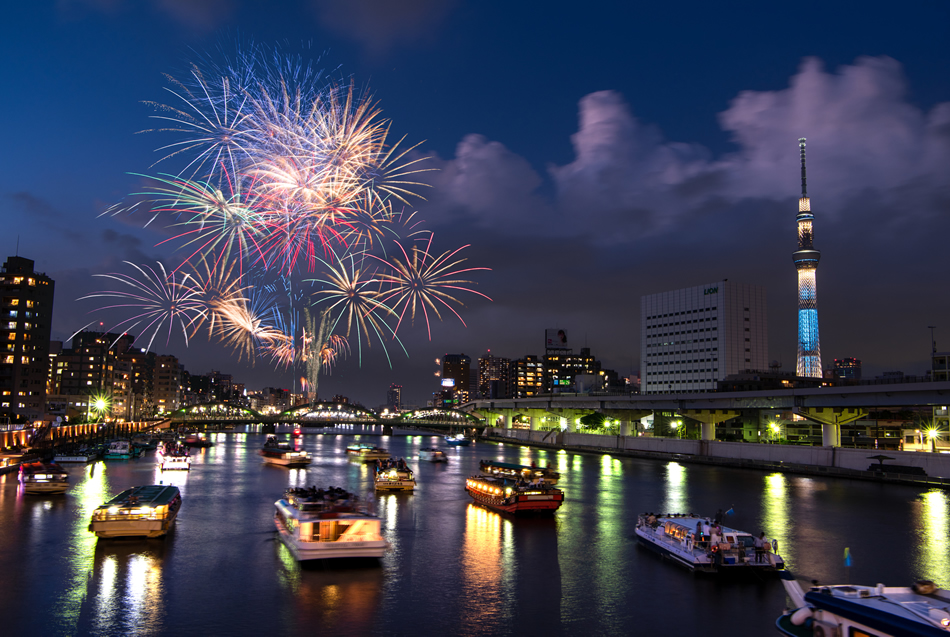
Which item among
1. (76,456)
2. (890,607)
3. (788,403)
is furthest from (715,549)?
(76,456)

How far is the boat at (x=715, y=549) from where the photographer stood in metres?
29.7

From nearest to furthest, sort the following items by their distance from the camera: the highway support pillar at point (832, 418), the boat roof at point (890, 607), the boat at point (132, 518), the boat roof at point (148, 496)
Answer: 1. the boat roof at point (890, 607)
2. the boat at point (132, 518)
3. the boat roof at point (148, 496)
4. the highway support pillar at point (832, 418)

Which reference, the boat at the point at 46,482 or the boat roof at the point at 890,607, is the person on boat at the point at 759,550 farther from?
the boat at the point at 46,482

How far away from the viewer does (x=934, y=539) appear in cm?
3975

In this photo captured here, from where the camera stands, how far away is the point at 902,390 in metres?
73.4

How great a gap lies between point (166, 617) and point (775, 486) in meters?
60.9

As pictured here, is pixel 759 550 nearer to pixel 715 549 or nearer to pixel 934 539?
pixel 715 549

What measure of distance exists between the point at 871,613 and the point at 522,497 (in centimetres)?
3302

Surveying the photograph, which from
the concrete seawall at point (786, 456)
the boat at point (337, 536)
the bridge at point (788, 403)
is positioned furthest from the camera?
the bridge at point (788, 403)

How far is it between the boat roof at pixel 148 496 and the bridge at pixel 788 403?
69.6 m

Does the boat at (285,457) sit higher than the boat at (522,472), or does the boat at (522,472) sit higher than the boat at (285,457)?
the boat at (522,472)

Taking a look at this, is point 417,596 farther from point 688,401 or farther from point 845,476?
point 688,401

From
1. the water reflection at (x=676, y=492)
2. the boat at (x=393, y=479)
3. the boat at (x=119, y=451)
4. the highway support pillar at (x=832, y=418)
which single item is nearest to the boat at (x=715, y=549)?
the water reflection at (x=676, y=492)

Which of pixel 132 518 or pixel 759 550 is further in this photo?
pixel 132 518
